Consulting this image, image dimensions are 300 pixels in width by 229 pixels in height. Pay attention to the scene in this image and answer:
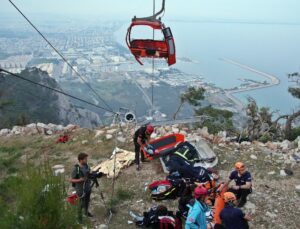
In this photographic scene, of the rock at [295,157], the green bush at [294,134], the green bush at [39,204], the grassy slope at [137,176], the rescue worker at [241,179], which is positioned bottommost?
the green bush at [294,134]

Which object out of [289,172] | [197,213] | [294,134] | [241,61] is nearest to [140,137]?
[289,172]

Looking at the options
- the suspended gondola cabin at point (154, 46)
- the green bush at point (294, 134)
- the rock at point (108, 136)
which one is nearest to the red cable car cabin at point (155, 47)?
the suspended gondola cabin at point (154, 46)

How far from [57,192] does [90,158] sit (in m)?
8.66

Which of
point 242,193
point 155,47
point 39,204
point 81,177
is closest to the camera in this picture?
point 39,204

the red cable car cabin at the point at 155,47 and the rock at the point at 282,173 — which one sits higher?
the red cable car cabin at the point at 155,47

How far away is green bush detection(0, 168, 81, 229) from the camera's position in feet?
14.5

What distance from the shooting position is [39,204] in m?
4.42

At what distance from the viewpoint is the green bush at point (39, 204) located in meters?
4.41

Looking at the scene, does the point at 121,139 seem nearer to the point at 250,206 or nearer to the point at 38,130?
the point at 38,130

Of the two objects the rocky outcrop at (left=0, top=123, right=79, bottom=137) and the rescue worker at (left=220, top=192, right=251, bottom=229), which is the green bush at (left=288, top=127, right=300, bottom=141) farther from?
the rescue worker at (left=220, top=192, right=251, bottom=229)

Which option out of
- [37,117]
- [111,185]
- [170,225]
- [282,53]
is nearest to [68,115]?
[37,117]

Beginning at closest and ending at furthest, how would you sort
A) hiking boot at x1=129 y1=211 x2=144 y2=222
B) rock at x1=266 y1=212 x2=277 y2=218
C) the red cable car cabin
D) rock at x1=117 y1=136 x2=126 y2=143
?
1. hiking boot at x1=129 y1=211 x2=144 y2=222
2. rock at x1=266 y1=212 x2=277 y2=218
3. the red cable car cabin
4. rock at x1=117 y1=136 x2=126 y2=143

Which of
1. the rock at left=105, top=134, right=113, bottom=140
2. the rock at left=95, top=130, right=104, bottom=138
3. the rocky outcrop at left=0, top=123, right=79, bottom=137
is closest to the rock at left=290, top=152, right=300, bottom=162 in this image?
the rock at left=105, top=134, right=113, bottom=140

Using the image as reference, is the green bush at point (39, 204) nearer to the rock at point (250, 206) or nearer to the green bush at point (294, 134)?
the rock at point (250, 206)
